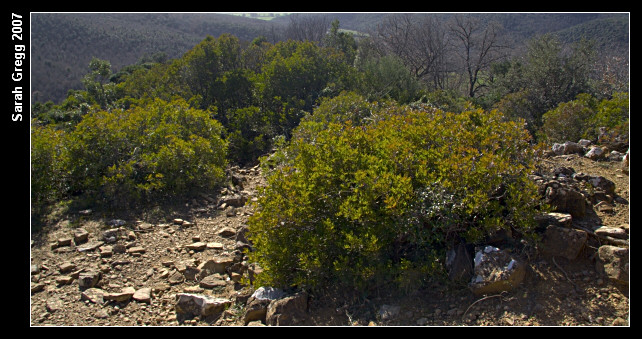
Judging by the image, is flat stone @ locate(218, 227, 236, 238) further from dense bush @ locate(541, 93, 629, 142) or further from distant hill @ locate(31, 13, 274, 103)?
distant hill @ locate(31, 13, 274, 103)

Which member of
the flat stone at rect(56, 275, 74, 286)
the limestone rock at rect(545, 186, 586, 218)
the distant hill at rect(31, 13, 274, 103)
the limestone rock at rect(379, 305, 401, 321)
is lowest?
the flat stone at rect(56, 275, 74, 286)

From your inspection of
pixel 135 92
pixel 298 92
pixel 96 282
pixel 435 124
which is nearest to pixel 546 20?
pixel 298 92

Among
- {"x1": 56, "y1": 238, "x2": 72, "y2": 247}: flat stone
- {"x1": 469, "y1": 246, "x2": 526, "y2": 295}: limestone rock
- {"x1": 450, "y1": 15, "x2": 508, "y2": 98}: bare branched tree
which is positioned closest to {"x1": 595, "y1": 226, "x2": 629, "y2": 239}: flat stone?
{"x1": 469, "y1": 246, "x2": 526, "y2": 295}: limestone rock

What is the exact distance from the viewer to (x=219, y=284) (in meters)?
4.34

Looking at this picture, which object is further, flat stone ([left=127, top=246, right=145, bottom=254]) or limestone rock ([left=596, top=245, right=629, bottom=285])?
flat stone ([left=127, top=246, right=145, bottom=254])

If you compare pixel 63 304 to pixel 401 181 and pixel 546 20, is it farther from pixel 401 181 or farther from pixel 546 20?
pixel 546 20

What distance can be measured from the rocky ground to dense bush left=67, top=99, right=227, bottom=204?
539 mm

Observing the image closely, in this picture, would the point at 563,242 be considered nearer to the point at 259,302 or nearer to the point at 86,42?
the point at 259,302

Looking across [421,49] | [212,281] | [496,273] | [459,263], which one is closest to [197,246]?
[212,281]

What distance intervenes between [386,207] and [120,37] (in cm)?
3481

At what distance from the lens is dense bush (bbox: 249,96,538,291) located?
355 centimetres

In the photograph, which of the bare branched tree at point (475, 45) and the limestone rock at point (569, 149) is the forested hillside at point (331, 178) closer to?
the limestone rock at point (569, 149)

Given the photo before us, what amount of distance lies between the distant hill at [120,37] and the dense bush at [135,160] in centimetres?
2088

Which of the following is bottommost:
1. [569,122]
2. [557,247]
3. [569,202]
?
[557,247]
